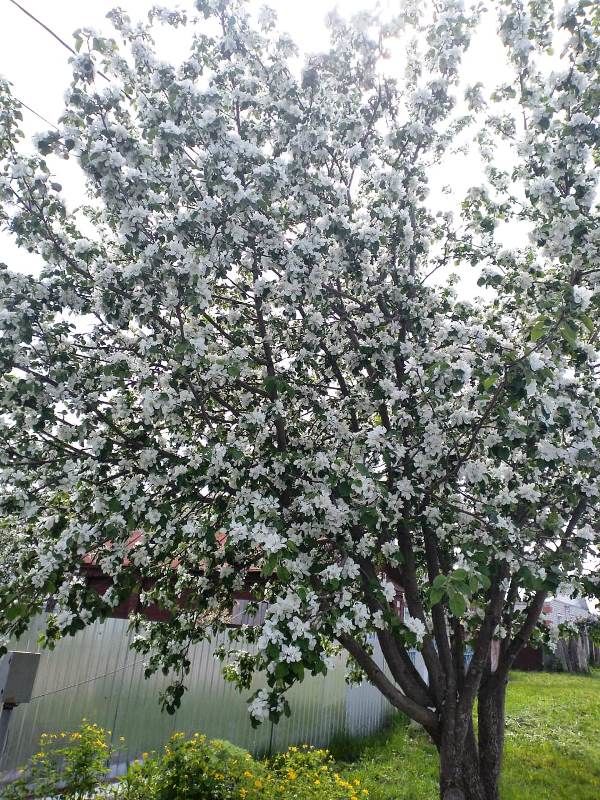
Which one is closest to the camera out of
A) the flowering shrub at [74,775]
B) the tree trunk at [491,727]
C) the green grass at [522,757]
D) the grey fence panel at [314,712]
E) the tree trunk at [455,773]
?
the flowering shrub at [74,775]

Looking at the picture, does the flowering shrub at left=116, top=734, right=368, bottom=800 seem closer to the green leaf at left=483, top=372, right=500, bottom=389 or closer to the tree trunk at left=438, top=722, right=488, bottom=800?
the tree trunk at left=438, top=722, right=488, bottom=800

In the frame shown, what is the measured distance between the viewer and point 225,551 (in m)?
5.00

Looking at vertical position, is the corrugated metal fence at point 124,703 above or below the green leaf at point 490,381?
below

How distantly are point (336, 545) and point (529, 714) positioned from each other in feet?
33.2

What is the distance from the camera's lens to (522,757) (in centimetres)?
887

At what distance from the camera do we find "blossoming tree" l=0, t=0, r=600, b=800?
3.95 metres

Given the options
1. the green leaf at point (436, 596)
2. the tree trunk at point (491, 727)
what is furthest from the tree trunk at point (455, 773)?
the green leaf at point (436, 596)

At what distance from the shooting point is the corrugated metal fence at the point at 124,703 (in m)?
5.54

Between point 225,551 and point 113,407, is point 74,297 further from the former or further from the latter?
point 225,551

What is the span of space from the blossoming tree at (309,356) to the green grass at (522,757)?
2.33 metres

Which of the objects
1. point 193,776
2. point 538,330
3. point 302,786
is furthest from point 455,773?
point 538,330

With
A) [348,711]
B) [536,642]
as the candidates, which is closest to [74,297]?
[536,642]

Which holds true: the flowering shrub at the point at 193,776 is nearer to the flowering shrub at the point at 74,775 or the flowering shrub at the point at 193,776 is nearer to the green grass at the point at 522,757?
the flowering shrub at the point at 74,775

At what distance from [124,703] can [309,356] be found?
4.30 metres
